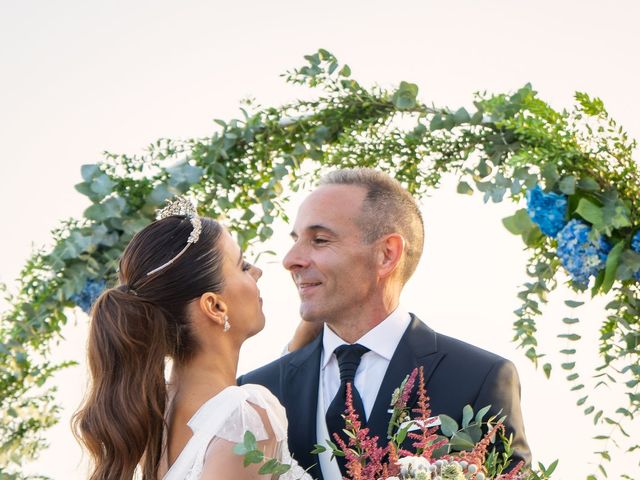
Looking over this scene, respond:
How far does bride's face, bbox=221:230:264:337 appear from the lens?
3.87 meters

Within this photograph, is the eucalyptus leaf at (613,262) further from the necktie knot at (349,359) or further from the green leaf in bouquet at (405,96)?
the green leaf in bouquet at (405,96)

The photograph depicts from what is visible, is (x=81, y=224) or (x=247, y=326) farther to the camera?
(x=81, y=224)

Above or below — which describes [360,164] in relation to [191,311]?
above

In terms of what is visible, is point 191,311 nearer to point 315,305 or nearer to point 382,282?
point 315,305

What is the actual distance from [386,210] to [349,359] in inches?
31.7

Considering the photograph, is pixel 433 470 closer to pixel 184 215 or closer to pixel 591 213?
pixel 184 215

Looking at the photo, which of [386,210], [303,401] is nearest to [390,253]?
[386,210]

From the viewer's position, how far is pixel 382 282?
4.81 m

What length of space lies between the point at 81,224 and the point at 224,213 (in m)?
0.80

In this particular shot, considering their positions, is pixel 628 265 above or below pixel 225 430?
above

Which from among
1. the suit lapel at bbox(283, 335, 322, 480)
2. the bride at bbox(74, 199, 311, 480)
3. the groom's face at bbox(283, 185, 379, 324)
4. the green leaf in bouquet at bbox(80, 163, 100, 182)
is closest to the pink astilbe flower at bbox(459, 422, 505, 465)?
the bride at bbox(74, 199, 311, 480)

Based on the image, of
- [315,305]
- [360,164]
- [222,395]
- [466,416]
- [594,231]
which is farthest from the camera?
[360,164]

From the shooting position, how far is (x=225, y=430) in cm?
342

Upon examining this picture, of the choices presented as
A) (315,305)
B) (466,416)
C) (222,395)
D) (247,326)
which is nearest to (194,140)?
(315,305)
